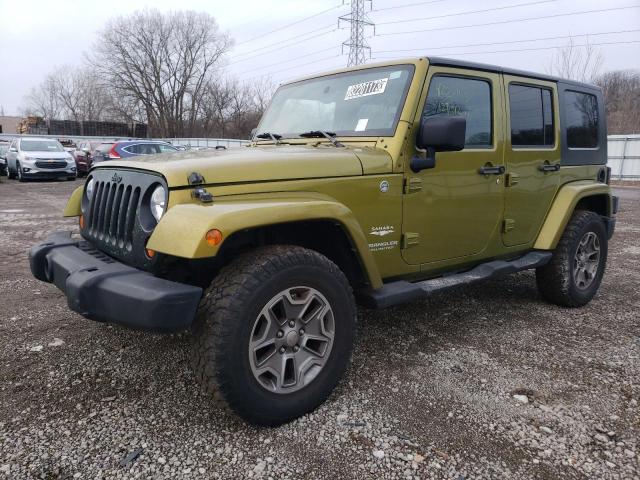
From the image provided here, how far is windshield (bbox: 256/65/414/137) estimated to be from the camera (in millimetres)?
3180

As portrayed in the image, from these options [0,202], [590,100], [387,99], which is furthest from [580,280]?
[0,202]

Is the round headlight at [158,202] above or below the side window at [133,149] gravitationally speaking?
below

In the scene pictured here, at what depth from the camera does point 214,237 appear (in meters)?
2.14

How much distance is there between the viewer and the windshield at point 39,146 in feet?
59.4

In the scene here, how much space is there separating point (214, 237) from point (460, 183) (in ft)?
6.34

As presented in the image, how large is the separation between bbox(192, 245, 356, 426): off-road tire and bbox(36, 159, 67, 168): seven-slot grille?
17946 millimetres

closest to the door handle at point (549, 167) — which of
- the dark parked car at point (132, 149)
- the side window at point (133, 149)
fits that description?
the dark parked car at point (132, 149)

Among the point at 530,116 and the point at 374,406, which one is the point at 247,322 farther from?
the point at 530,116

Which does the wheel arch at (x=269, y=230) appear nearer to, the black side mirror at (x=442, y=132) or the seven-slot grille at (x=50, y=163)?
the black side mirror at (x=442, y=132)

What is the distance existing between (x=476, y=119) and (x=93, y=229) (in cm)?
270

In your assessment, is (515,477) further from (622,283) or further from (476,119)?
(622,283)

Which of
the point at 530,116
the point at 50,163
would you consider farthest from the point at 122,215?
the point at 50,163

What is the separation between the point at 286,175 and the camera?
2602 mm

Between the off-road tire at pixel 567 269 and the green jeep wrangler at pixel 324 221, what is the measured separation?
0.02 m
